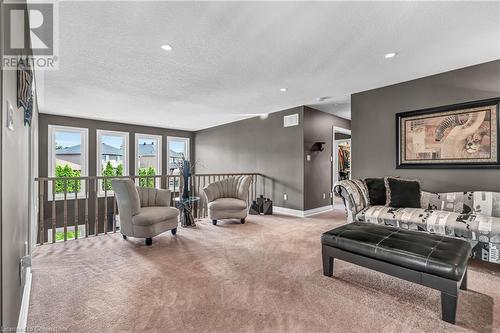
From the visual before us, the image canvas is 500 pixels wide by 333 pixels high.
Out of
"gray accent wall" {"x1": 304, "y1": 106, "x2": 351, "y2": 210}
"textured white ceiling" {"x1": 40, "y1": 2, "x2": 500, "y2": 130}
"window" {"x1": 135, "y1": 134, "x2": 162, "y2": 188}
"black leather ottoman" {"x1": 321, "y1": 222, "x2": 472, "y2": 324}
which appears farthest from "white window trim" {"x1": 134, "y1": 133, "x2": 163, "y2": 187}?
"black leather ottoman" {"x1": 321, "y1": 222, "x2": 472, "y2": 324}

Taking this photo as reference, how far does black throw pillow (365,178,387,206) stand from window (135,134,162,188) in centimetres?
594

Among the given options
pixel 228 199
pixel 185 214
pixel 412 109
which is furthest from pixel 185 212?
pixel 412 109

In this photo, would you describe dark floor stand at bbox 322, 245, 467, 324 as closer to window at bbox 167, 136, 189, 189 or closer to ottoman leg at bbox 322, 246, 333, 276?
ottoman leg at bbox 322, 246, 333, 276

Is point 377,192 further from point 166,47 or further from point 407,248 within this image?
point 166,47

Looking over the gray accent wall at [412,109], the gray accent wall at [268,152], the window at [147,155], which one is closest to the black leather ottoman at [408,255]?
the gray accent wall at [412,109]

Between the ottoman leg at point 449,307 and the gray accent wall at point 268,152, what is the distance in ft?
11.3

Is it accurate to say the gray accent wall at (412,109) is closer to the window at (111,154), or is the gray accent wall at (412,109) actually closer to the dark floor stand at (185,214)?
the dark floor stand at (185,214)

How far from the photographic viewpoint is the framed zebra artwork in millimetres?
3008

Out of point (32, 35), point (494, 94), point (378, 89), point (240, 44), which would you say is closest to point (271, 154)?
point (378, 89)

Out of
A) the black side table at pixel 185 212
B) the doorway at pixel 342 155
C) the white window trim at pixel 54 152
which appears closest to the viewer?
the black side table at pixel 185 212

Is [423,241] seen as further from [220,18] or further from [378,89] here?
[378,89]

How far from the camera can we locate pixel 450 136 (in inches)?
130

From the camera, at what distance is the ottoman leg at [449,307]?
162 centimetres

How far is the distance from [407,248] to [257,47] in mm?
2368
